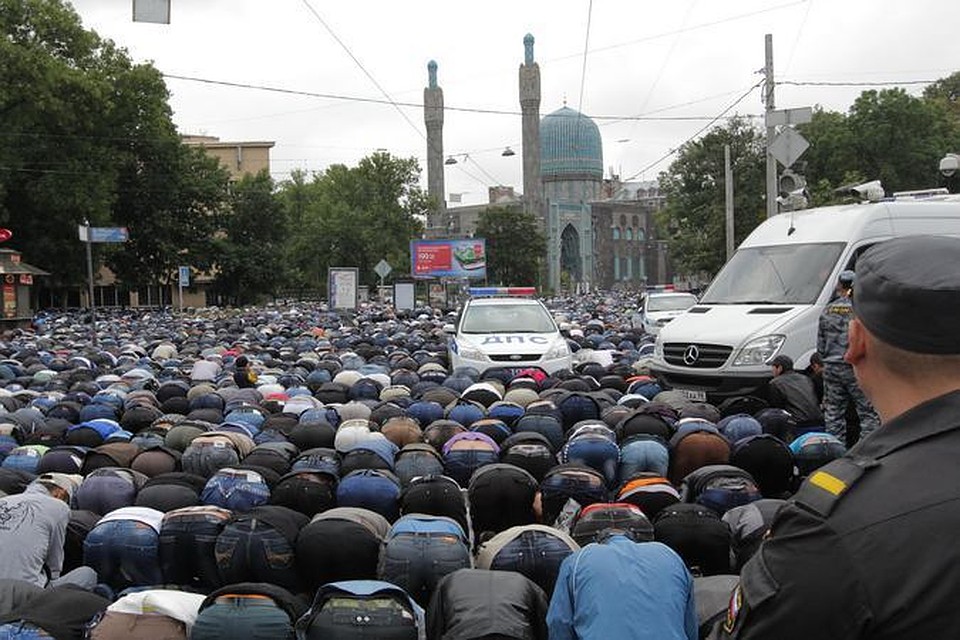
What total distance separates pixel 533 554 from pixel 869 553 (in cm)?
416

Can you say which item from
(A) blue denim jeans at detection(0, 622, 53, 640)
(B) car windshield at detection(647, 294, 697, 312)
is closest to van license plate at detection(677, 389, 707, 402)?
(A) blue denim jeans at detection(0, 622, 53, 640)

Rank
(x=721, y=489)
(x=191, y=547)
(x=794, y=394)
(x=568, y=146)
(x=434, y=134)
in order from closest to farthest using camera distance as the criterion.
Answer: (x=191, y=547)
(x=721, y=489)
(x=794, y=394)
(x=434, y=134)
(x=568, y=146)

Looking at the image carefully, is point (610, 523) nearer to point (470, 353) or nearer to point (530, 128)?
point (470, 353)

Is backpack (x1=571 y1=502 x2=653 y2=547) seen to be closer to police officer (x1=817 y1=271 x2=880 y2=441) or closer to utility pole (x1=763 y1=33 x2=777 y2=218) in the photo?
police officer (x1=817 y1=271 x2=880 y2=441)

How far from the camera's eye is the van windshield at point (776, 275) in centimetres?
1199

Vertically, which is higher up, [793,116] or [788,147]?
[793,116]

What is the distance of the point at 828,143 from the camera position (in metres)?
52.3

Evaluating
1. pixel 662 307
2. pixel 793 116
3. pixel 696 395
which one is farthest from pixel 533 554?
pixel 662 307

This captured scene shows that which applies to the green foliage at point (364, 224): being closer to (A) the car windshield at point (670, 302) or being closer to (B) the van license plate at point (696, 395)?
(A) the car windshield at point (670, 302)

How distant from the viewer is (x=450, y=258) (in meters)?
53.8

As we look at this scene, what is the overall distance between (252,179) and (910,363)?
73.2 metres

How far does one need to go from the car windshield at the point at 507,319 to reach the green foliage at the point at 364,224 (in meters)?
60.0

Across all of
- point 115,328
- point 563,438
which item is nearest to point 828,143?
point 115,328

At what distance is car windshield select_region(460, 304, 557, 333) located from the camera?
16.5 metres
